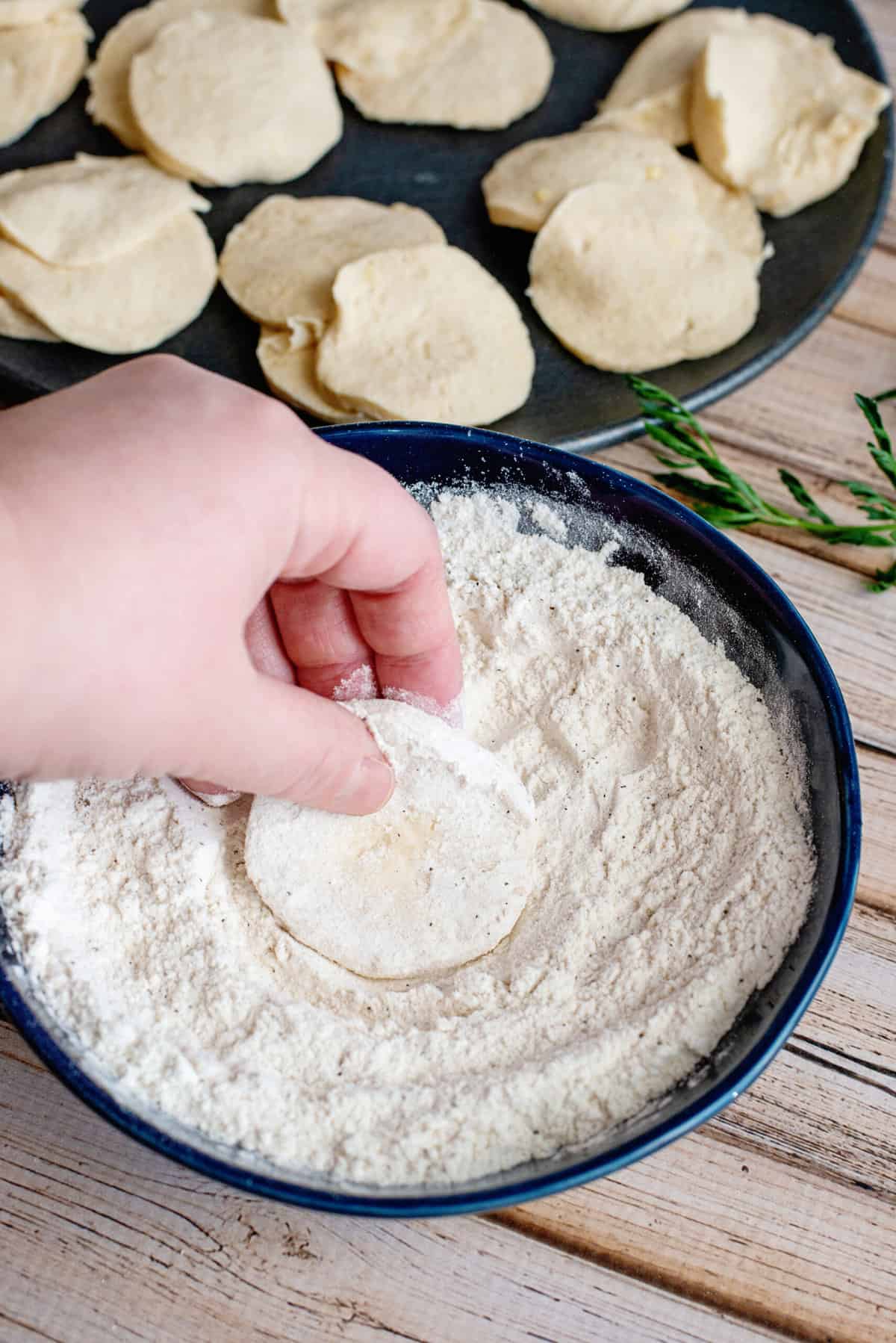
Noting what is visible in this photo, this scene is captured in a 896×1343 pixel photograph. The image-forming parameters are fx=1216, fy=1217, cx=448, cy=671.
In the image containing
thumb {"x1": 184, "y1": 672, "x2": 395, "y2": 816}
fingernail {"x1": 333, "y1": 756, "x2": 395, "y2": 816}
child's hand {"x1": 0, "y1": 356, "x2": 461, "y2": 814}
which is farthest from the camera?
fingernail {"x1": 333, "y1": 756, "x2": 395, "y2": 816}

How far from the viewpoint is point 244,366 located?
4.58 ft

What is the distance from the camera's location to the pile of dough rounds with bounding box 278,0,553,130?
158 cm

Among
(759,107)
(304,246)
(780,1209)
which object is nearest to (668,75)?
(759,107)

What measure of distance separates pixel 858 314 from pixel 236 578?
1053mm

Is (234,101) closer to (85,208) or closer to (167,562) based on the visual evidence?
(85,208)

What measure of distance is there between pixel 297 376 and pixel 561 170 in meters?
0.43

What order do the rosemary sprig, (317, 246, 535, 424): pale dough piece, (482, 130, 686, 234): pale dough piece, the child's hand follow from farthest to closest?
(482, 130, 686, 234): pale dough piece, (317, 246, 535, 424): pale dough piece, the rosemary sprig, the child's hand

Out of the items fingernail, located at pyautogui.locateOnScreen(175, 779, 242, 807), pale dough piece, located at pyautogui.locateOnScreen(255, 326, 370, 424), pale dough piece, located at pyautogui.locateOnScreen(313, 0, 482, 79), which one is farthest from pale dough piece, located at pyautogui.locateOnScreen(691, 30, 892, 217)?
fingernail, located at pyautogui.locateOnScreen(175, 779, 242, 807)

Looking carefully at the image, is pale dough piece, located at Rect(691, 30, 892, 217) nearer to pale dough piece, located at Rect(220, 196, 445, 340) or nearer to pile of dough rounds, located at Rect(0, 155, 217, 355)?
pale dough piece, located at Rect(220, 196, 445, 340)

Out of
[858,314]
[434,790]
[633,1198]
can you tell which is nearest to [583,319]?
[858,314]

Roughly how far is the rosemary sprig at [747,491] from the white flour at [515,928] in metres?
0.22

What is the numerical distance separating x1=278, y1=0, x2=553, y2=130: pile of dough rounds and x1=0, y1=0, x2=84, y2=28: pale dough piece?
11.5 inches

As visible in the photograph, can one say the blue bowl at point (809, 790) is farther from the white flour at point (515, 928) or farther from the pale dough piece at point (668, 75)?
the pale dough piece at point (668, 75)

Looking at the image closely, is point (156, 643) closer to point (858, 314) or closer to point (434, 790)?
point (434, 790)
